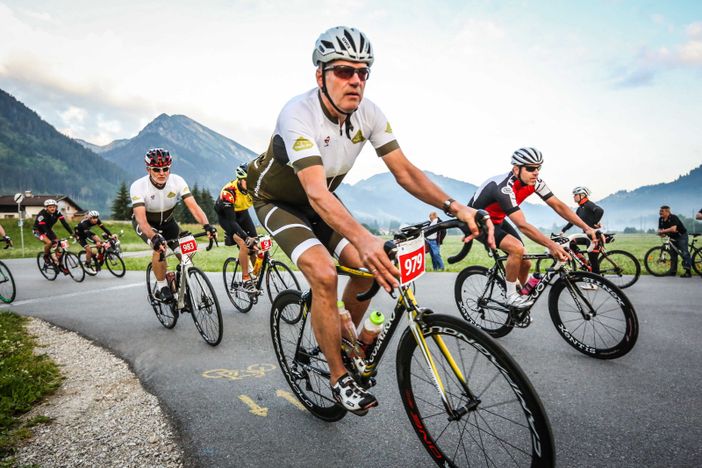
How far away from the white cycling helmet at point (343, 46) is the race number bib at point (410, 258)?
1502 millimetres

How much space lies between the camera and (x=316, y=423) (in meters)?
3.01

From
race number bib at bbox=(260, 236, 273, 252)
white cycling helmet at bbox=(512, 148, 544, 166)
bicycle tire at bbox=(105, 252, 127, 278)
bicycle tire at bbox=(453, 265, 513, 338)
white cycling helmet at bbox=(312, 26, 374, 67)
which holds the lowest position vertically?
bicycle tire at bbox=(105, 252, 127, 278)

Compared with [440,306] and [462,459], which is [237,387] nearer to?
[462,459]

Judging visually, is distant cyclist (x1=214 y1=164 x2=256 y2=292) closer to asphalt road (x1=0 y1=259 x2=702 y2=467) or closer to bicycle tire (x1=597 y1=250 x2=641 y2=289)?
asphalt road (x1=0 y1=259 x2=702 y2=467)

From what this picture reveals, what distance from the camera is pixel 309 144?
2611 millimetres

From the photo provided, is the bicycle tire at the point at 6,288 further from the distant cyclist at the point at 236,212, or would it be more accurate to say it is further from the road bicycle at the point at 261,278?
the road bicycle at the point at 261,278

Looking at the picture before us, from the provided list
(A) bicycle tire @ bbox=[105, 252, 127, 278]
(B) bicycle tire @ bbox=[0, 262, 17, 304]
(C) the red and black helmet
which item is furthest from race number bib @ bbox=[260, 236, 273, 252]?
(A) bicycle tire @ bbox=[105, 252, 127, 278]

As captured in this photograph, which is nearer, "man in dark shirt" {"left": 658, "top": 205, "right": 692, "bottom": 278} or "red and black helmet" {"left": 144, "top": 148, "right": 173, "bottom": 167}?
"red and black helmet" {"left": 144, "top": 148, "right": 173, "bottom": 167}

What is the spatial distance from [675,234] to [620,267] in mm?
4097

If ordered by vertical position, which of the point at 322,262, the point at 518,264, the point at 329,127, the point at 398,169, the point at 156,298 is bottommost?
the point at 156,298

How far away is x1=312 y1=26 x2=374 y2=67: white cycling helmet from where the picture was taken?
284cm

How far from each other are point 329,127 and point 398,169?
0.68 meters

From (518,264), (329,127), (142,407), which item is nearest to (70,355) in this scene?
(142,407)

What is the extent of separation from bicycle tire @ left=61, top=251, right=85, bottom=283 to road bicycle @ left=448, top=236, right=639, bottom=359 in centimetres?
1255
